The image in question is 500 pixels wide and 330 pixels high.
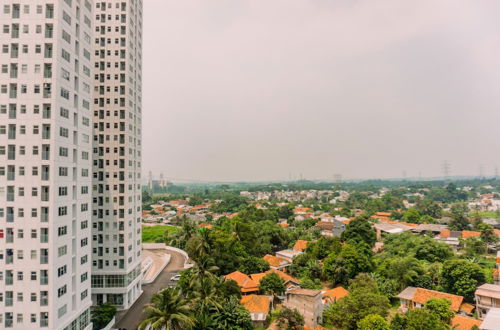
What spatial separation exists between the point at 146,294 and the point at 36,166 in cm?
2317

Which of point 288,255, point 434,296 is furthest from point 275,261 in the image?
point 434,296

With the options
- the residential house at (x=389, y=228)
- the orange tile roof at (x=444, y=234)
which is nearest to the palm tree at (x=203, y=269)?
the residential house at (x=389, y=228)

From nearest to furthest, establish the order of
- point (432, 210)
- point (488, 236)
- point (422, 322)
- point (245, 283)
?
point (422, 322)
point (245, 283)
point (488, 236)
point (432, 210)

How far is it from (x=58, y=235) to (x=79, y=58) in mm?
14485

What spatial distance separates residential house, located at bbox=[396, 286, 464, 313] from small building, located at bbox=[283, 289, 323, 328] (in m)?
10.4

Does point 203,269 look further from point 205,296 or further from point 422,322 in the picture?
point 422,322

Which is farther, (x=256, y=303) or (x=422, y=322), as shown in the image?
(x=256, y=303)

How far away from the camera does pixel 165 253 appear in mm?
58500

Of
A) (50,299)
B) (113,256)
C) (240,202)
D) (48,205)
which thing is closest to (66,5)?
(48,205)

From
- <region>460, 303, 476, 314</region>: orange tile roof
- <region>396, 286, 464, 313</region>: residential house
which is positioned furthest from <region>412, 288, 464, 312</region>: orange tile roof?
<region>460, 303, 476, 314</region>: orange tile roof

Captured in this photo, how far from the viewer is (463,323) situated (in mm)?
28062

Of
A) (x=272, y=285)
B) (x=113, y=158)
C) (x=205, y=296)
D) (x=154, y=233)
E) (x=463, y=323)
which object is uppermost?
(x=113, y=158)

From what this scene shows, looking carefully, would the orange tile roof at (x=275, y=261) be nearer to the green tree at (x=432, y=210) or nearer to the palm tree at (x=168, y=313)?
the palm tree at (x=168, y=313)

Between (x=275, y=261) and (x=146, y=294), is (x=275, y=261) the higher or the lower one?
the higher one
